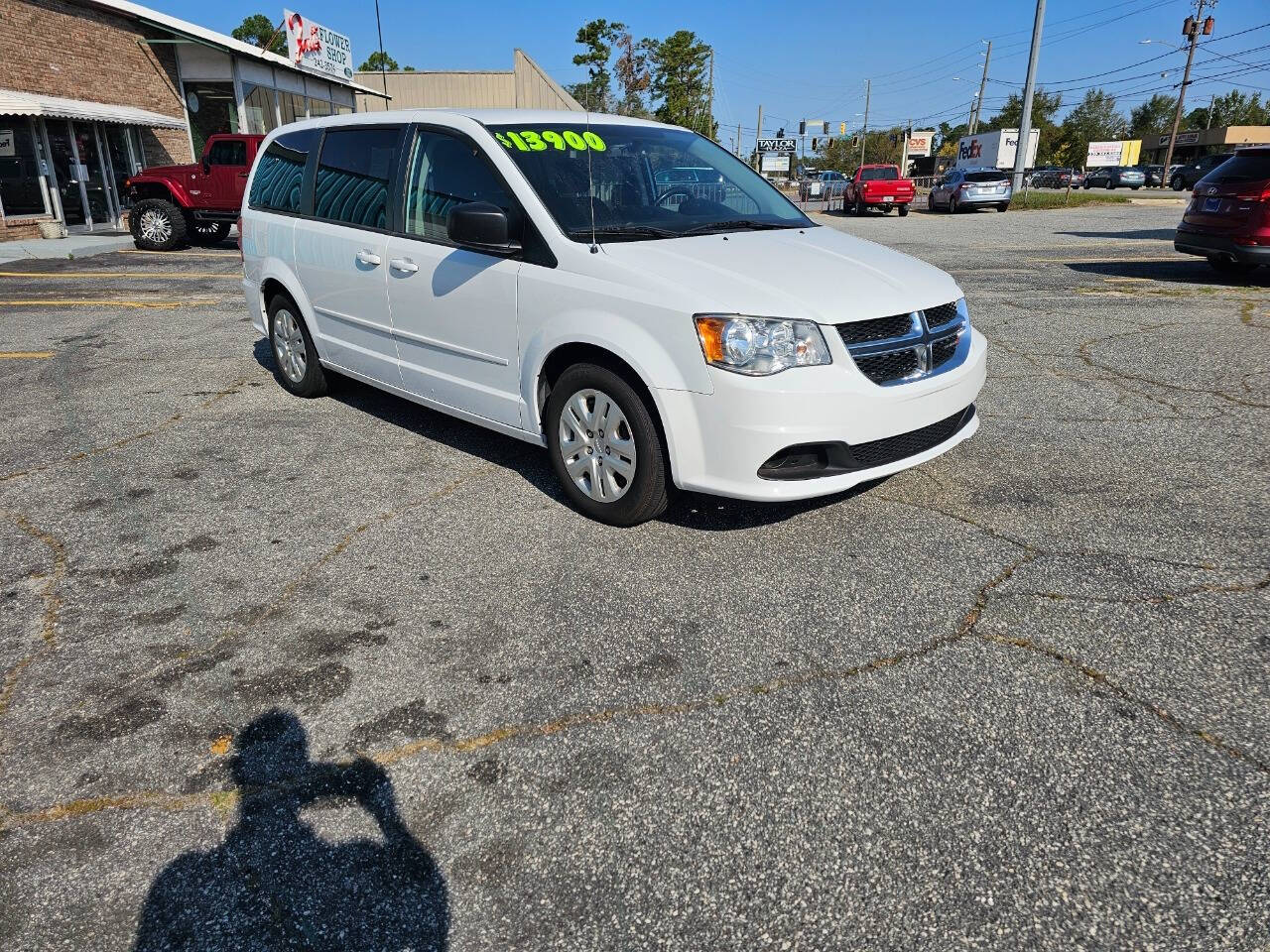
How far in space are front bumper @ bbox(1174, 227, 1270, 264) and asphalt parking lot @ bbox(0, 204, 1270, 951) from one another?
6.49m

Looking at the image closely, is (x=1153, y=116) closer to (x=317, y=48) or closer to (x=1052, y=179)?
Answer: (x=1052, y=179)

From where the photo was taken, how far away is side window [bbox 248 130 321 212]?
579 cm

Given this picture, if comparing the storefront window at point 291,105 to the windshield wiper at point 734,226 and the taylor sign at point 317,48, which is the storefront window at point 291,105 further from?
the windshield wiper at point 734,226

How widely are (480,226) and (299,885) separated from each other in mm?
2816

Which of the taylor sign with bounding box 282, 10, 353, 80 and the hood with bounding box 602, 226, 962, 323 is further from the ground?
the taylor sign with bounding box 282, 10, 353, 80

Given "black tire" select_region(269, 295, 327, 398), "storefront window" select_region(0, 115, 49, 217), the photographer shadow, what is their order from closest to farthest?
the photographer shadow → "black tire" select_region(269, 295, 327, 398) → "storefront window" select_region(0, 115, 49, 217)

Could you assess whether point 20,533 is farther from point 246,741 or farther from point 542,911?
point 542,911

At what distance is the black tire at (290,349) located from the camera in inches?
237

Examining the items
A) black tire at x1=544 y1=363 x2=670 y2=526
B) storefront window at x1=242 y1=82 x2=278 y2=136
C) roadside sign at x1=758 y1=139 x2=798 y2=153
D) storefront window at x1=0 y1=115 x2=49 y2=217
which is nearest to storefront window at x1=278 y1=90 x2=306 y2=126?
storefront window at x1=242 y1=82 x2=278 y2=136

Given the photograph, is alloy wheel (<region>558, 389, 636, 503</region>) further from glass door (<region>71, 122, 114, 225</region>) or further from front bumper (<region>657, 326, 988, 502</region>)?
glass door (<region>71, 122, 114, 225</region>)

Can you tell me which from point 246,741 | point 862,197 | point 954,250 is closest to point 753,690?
point 246,741

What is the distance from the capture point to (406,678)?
297cm

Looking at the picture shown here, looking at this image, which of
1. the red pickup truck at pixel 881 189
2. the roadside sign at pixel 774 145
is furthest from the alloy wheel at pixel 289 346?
the roadside sign at pixel 774 145

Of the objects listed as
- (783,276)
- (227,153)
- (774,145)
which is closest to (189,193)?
(227,153)
